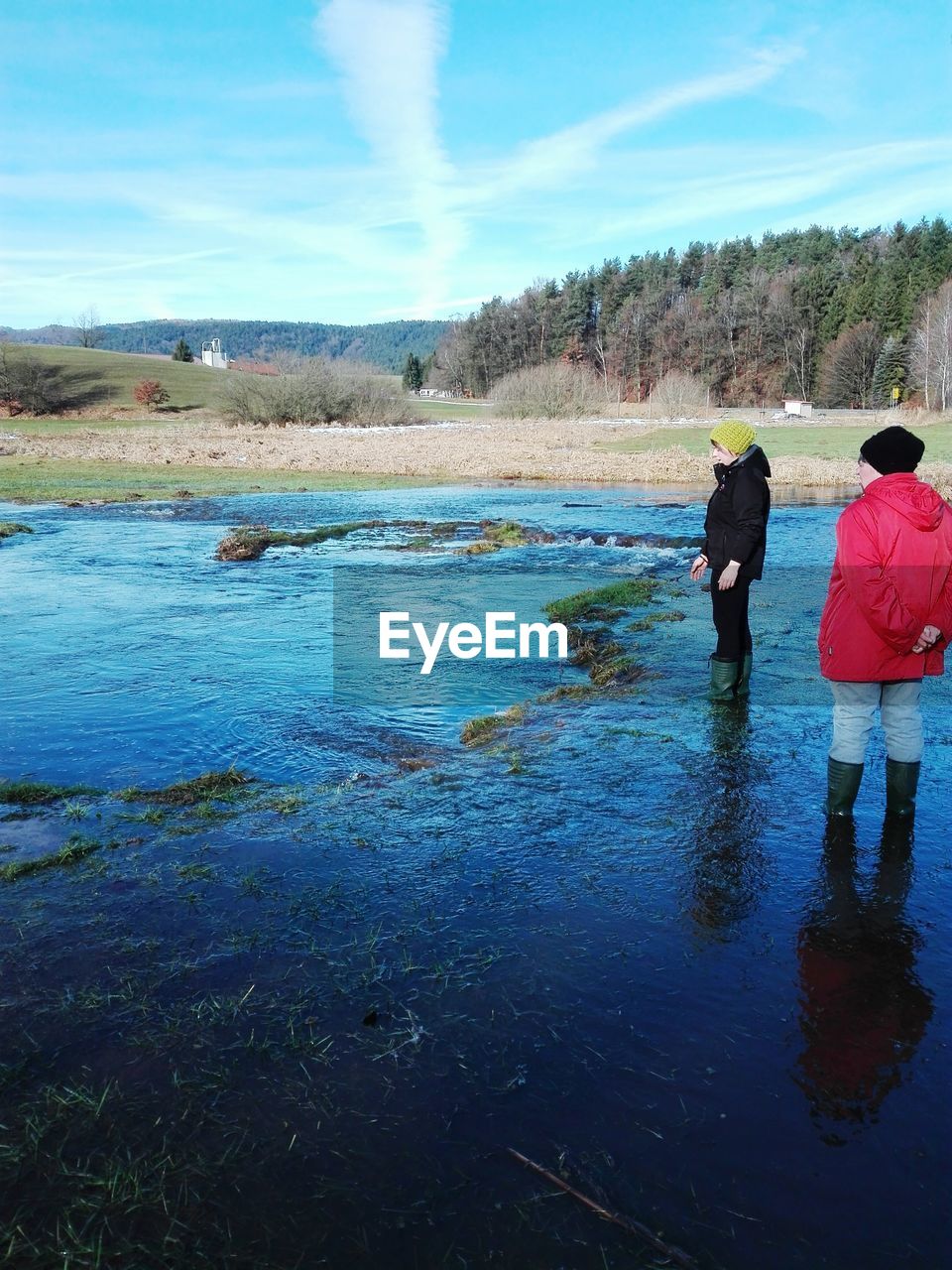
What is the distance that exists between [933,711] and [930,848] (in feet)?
8.69

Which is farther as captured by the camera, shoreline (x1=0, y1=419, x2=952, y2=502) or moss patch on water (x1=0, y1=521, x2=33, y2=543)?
shoreline (x1=0, y1=419, x2=952, y2=502)

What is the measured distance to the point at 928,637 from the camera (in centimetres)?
464

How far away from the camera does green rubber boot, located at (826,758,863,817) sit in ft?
16.3

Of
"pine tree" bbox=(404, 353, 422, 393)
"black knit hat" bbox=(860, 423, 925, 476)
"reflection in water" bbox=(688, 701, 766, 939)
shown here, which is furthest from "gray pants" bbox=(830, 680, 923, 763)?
"pine tree" bbox=(404, 353, 422, 393)

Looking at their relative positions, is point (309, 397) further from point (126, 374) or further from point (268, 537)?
point (268, 537)

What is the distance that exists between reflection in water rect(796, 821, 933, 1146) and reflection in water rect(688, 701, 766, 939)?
309 mm

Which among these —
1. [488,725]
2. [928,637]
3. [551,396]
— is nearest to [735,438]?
[928,637]

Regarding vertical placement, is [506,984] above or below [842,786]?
below

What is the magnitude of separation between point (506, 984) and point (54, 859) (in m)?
2.47

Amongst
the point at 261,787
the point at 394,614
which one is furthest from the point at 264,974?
the point at 394,614

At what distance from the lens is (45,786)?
5.71 m

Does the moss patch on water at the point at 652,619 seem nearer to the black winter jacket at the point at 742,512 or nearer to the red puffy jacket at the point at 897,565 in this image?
the black winter jacket at the point at 742,512

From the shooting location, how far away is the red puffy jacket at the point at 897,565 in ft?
14.9

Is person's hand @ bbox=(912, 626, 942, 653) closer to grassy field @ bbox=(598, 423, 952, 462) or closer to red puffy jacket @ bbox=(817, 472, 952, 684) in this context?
red puffy jacket @ bbox=(817, 472, 952, 684)
